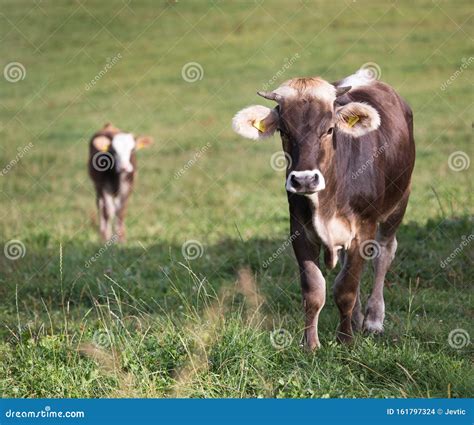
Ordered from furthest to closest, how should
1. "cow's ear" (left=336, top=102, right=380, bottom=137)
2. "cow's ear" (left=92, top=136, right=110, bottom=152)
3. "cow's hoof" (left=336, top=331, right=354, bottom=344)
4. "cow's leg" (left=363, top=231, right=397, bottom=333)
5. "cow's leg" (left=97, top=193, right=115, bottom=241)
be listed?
"cow's ear" (left=92, top=136, right=110, bottom=152)
"cow's leg" (left=97, top=193, right=115, bottom=241)
"cow's leg" (left=363, top=231, right=397, bottom=333)
"cow's ear" (left=336, top=102, right=380, bottom=137)
"cow's hoof" (left=336, top=331, right=354, bottom=344)

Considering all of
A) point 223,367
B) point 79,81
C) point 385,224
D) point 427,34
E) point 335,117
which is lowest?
point 223,367

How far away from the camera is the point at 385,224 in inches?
295

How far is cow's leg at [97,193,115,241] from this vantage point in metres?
12.6

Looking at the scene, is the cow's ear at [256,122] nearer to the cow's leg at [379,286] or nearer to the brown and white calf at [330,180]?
the brown and white calf at [330,180]

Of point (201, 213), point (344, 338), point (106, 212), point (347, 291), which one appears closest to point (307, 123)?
point (347, 291)

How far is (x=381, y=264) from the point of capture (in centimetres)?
718

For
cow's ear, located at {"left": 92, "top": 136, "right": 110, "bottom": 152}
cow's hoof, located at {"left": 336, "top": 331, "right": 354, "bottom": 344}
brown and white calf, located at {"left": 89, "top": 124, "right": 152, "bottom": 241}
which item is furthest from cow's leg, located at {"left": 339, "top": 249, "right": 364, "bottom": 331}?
cow's ear, located at {"left": 92, "top": 136, "right": 110, "bottom": 152}

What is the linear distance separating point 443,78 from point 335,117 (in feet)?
48.2

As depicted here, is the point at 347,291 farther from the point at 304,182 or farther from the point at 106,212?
the point at 106,212

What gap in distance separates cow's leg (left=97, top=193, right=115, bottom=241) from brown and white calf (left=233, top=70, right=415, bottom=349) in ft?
20.3

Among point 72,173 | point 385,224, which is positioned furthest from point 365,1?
point 385,224

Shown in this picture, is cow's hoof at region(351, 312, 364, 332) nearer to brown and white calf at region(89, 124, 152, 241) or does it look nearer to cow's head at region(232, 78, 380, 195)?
cow's head at region(232, 78, 380, 195)

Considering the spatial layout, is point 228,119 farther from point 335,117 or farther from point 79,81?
point 335,117

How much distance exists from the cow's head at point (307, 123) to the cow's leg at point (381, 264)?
131 centimetres
